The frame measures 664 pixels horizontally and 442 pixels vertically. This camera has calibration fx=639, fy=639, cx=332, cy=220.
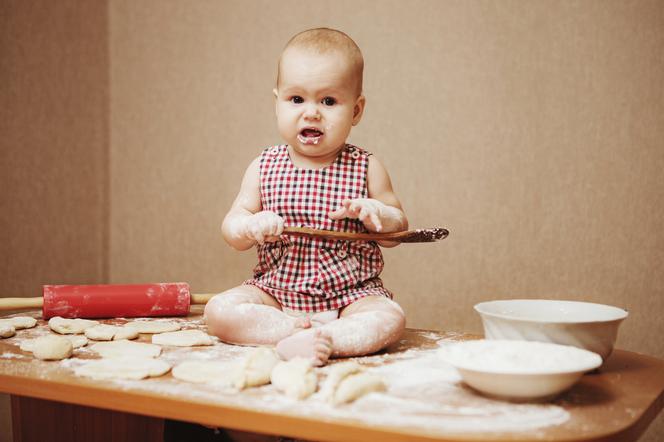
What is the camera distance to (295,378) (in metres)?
0.77

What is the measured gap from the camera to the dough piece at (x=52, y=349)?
90cm

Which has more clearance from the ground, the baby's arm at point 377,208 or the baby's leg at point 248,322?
the baby's arm at point 377,208

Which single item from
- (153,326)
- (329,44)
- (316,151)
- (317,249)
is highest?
(329,44)

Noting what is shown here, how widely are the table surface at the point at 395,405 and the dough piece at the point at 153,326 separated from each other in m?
0.20

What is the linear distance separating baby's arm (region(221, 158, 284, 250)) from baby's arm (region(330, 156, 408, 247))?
0.35 feet

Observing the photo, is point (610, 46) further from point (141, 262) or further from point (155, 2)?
point (141, 262)

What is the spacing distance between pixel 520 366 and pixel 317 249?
1.58 ft

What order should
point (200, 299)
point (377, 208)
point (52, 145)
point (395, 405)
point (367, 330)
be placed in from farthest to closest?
point (52, 145), point (200, 299), point (377, 208), point (367, 330), point (395, 405)

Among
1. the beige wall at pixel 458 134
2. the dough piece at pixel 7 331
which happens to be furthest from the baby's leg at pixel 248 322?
the beige wall at pixel 458 134

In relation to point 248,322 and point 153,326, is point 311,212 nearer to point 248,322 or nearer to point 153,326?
point 248,322

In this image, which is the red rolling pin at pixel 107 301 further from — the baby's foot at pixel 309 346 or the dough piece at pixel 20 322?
the baby's foot at pixel 309 346

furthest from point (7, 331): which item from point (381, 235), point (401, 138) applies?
point (401, 138)

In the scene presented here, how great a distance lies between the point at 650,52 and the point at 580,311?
2.77ft

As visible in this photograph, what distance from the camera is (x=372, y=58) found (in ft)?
5.81
